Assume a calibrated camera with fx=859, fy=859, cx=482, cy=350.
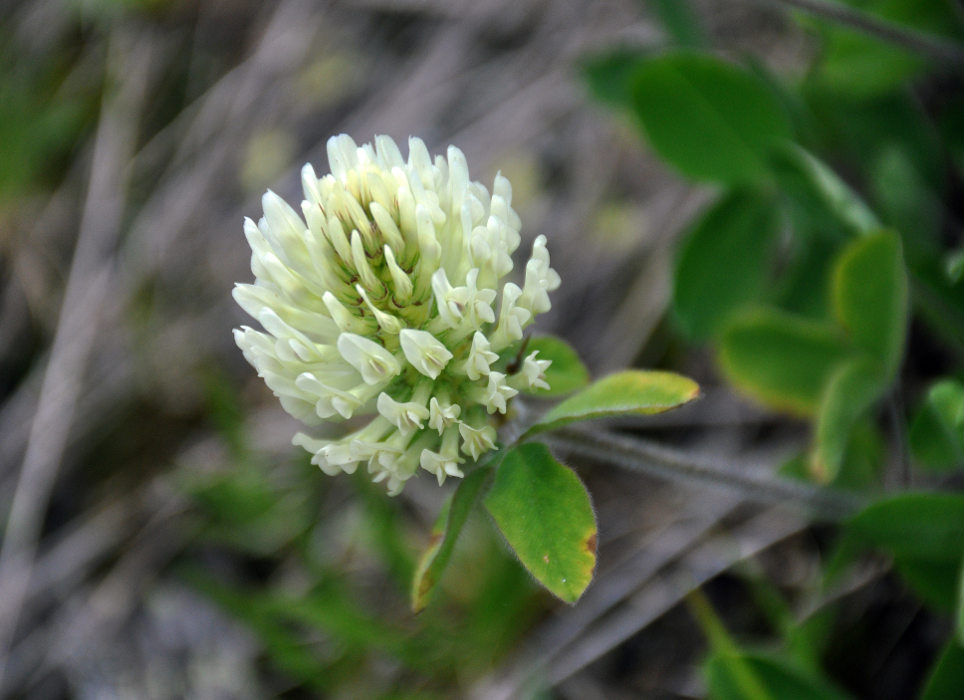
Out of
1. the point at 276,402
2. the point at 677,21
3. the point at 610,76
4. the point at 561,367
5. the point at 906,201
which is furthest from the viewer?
the point at 276,402

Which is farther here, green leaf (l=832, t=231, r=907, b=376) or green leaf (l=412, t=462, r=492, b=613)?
green leaf (l=832, t=231, r=907, b=376)

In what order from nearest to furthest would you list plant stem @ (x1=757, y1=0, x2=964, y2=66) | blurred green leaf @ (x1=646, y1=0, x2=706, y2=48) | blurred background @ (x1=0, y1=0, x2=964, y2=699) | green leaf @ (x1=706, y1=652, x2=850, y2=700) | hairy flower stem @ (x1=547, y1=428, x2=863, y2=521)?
hairy flower stem @ (x1=547, y1=428, x2=863, y2=521)
green leaf @ (x1=706, y1=652, x2=850, y2=700)
plant stem @ (x1=757, y1=0, x2=964, y2=66)
blurred background @ (x1=0, y1=0, x2=964, y2=699)
blurred green leaf @ (x1=646, y1=0, x2=706, y2=48)

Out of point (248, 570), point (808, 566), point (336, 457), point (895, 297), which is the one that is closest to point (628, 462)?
point (336, 457)

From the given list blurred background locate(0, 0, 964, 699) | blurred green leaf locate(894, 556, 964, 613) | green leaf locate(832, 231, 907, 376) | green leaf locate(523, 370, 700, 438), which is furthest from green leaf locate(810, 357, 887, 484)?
green leaf locate(523, 370, 700, 438)

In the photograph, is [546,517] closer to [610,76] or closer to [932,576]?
[932,576]

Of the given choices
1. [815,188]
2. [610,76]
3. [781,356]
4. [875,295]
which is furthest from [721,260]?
[610,76]

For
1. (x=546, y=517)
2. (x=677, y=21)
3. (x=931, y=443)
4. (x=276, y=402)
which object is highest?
(x=677, y=21)

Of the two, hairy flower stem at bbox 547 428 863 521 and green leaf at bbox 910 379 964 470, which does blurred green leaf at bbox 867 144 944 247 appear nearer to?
green leaf at bbox 910 379 964 470
